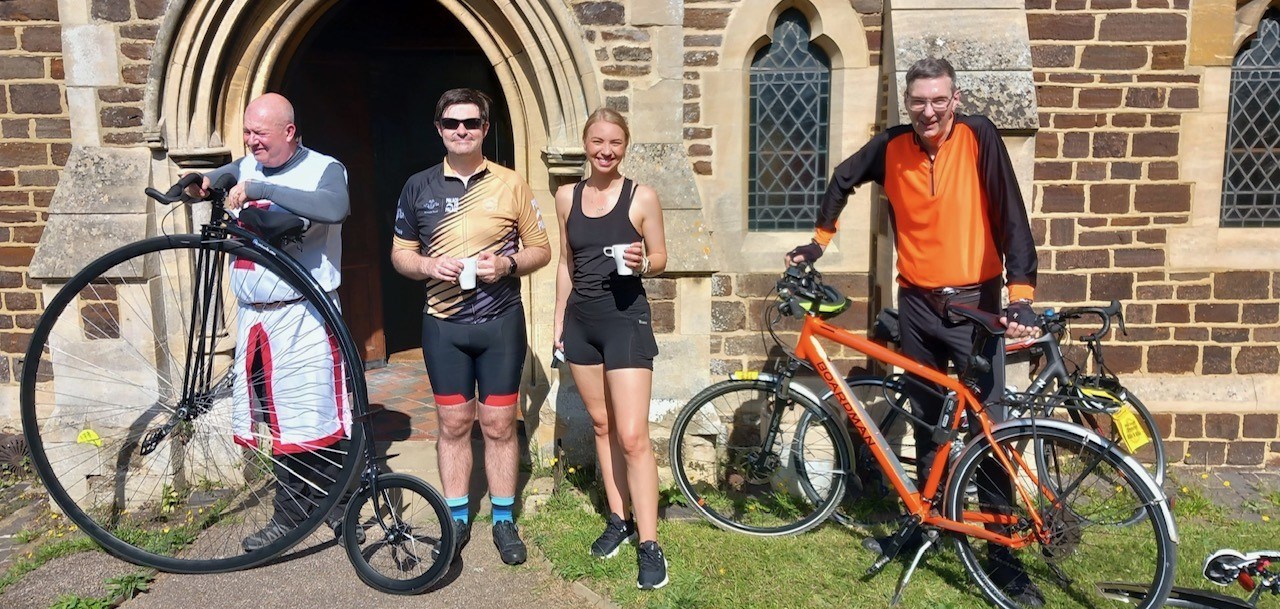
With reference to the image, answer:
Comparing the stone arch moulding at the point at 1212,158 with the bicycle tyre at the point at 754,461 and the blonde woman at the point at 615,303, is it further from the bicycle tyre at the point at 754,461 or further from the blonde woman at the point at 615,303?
the blonde woman at the point at 615,303

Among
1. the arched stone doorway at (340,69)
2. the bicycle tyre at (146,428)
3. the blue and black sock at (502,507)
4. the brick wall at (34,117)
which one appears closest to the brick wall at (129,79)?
the brick wall at (34,117)

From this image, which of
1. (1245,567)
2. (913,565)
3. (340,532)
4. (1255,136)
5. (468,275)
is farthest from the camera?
(1255,136)

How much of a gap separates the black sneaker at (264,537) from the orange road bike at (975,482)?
5.50ft

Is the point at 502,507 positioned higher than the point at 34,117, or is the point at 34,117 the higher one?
the point at 34,117

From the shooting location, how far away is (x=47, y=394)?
496cm

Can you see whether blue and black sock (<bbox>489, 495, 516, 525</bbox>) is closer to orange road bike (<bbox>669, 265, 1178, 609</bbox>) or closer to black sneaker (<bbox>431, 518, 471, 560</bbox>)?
black sneaker (<bbox>431, 518, 471, 560</bbox>)

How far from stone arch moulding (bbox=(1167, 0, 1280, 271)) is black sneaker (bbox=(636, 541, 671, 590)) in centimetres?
346

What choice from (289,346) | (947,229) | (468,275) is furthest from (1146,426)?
(289,346)

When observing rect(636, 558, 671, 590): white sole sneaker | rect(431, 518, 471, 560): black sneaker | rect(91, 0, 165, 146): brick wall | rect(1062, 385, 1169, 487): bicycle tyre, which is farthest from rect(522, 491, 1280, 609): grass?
rect(91, 0, 165, 146): brick wall

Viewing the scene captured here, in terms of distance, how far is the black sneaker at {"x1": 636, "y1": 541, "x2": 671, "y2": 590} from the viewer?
3268 mm

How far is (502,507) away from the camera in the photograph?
11.7ft

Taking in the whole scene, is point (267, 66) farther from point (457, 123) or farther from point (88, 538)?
point (88, 538)

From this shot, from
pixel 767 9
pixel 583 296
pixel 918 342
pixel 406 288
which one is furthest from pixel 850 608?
pixel 406 288

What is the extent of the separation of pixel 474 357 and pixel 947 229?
186cm
